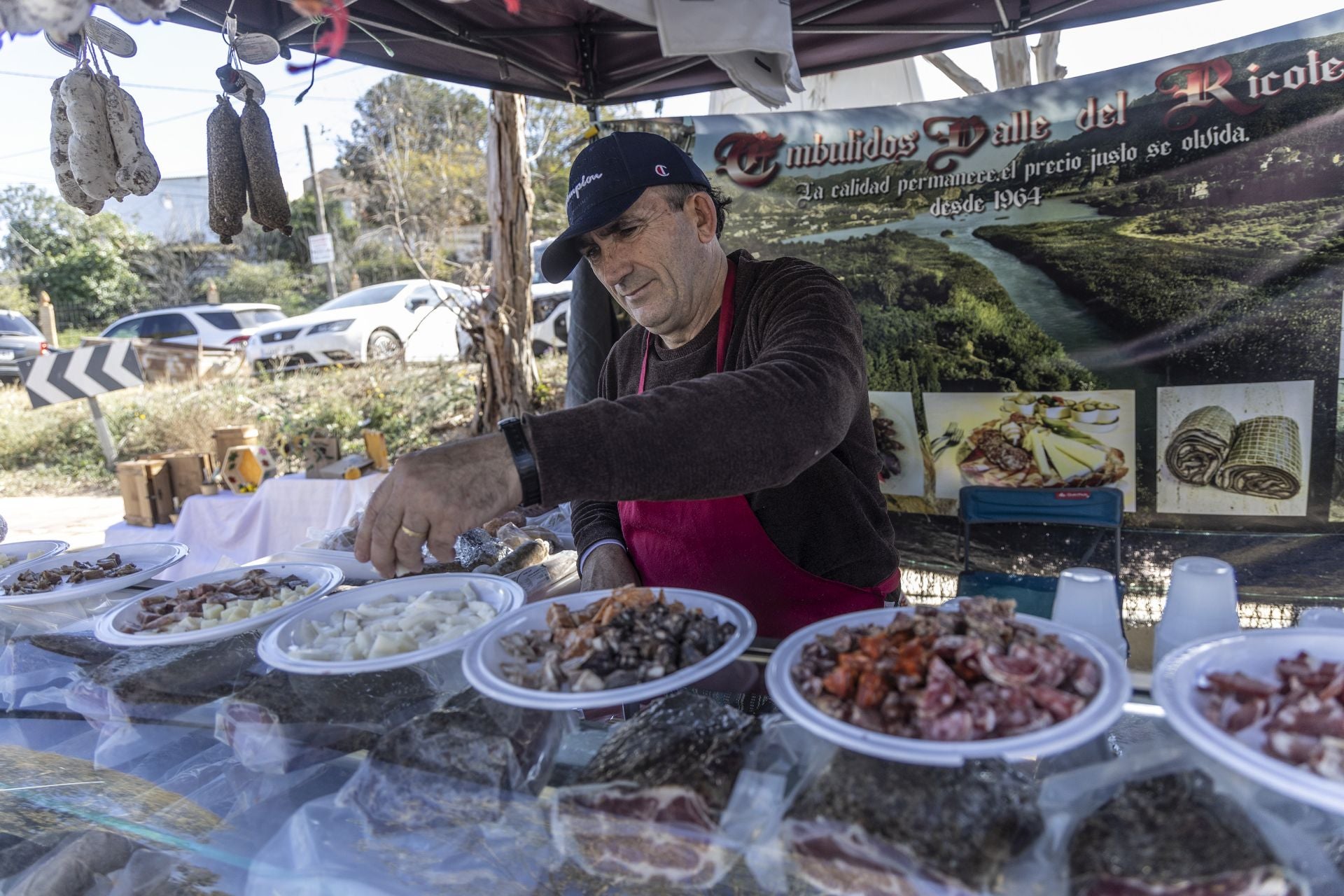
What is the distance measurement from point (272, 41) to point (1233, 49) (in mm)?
3113

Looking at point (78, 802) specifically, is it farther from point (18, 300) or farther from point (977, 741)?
point (18, 300)

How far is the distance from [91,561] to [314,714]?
1.24 metres

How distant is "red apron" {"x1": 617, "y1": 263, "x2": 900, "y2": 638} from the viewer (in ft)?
5.94

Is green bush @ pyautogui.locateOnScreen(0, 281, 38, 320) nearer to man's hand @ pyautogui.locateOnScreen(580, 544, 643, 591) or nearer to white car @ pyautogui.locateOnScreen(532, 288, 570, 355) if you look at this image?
white car @ pyautogui.locateOnScreen(532, 288, 570, 355)

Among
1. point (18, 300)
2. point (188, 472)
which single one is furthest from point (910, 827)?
point (18, 300)

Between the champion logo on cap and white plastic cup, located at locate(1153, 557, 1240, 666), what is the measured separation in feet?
4.20

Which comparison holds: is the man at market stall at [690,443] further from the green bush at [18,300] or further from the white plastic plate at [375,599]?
the green bush at [18,300]

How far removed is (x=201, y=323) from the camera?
→ 13023mm

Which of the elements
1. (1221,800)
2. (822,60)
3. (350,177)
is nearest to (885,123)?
(822,60)

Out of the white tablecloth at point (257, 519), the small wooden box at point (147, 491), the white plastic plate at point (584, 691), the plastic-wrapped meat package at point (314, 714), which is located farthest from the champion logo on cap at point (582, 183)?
the small wooden box at point (147, 491)

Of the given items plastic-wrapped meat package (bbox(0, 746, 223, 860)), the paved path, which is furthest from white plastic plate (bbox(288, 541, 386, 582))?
the paved path

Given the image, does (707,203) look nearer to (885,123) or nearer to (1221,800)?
(1221,800)

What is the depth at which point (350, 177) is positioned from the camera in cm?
2169

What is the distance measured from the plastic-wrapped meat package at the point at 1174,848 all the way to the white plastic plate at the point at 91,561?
1898mm
